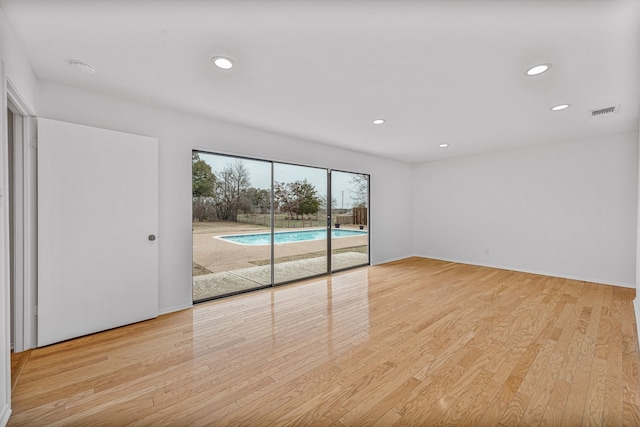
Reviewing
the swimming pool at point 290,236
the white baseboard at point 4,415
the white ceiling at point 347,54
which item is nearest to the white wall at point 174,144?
the white ceiling at point 347,54

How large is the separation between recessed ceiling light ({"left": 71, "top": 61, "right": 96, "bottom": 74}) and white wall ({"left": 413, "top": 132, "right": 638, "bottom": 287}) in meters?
6.25

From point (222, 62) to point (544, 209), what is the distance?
5666 mm

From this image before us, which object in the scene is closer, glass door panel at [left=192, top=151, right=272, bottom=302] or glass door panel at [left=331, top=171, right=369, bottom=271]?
glass door panel at [left=192, top=151, right=272, bottom=302]

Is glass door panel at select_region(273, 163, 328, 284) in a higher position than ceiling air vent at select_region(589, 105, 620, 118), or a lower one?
lower

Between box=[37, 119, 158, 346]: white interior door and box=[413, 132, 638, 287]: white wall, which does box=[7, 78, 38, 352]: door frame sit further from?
box=[413, 132, 638, 287]: white wall

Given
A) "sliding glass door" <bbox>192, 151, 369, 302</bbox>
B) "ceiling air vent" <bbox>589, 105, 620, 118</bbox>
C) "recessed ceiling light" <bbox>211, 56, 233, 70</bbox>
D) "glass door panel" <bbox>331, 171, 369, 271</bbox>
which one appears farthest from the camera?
"glass door panel" <bbox>331, 171, 369, 271</bbox>

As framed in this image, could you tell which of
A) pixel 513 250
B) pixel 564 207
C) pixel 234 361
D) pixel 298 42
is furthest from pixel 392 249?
pixel 298 42

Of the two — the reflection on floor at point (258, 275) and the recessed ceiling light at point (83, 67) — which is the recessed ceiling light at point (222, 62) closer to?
the recessed ceiling light at point (83, 67)

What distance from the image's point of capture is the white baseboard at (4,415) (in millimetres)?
1496

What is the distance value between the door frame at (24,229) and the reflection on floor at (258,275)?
1.53m

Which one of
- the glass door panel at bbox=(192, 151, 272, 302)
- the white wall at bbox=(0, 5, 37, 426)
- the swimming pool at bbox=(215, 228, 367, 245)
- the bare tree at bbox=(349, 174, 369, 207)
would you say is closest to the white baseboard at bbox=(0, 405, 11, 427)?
the white wall at bbox=(0, 5, 37, 426)

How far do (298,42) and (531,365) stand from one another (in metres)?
3.01

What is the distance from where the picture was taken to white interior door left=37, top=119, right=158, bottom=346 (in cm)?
241

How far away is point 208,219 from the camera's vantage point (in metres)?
4.14
